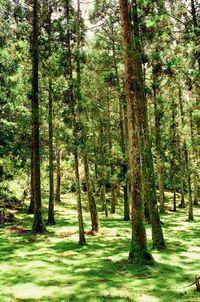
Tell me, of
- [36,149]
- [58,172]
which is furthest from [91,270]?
[58,172]

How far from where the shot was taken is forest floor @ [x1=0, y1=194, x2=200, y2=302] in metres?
9.74

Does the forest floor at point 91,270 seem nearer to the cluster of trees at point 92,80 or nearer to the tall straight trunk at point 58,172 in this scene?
the cluster of trees at point 92,80

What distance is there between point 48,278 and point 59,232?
1080 cm

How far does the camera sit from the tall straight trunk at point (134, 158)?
499 inches

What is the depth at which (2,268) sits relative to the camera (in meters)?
13.6

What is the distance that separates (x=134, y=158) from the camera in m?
12.6

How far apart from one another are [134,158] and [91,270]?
13.3 ft

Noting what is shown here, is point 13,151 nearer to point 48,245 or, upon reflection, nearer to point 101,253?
point 48,245

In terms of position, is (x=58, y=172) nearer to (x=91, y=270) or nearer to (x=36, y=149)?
(x=36, y=149)

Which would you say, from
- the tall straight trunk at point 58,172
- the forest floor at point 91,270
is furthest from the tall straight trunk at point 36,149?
the tall straight trunk at point 58,172

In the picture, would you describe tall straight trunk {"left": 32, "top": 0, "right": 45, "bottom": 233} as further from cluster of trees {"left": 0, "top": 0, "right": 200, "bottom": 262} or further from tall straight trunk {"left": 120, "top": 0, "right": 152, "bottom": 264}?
tall straight trunk {"left": 120, "top": 0, "right": 152, "bottom": 264}

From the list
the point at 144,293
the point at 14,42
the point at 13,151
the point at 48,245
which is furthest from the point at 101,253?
the point at 14,42

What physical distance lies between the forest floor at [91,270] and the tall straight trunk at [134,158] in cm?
65

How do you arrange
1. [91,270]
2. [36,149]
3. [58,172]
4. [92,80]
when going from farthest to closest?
1. [58,172]
2. [92,80]
3. [36,149]
4. [91,270]
